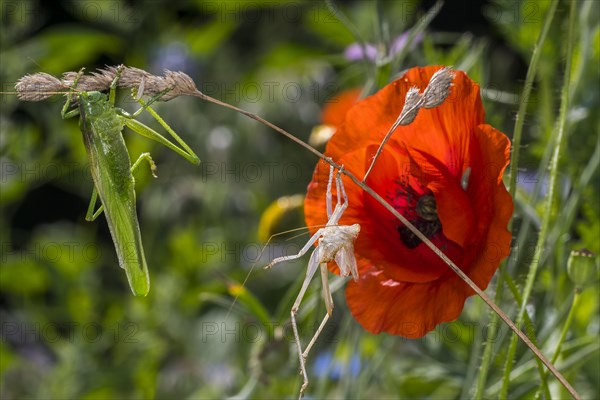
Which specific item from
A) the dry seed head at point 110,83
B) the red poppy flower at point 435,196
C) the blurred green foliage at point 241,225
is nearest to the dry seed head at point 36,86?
the dry seed head at point 110,83

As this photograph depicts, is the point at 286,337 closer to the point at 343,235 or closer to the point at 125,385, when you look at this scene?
the point at 343,235

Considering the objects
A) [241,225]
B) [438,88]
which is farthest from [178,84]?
[241,225]

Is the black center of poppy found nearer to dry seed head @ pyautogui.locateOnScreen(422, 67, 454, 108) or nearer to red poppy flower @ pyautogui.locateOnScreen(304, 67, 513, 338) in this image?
red poppy flower @ pyautogui.locateOnScreen(304, 67, 513, 338)

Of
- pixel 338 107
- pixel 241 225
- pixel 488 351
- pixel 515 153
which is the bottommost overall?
pixel 241 225

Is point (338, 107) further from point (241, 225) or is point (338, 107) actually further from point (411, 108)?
point (411, 108)

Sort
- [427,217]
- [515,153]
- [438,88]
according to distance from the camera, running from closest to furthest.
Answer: [438,88], [515,153], [427,217]

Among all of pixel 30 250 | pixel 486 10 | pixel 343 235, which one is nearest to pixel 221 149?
pixel 30 250

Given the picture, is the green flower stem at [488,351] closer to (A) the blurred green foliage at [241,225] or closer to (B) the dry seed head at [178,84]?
(A) the blurred green foliage at [241,225]
